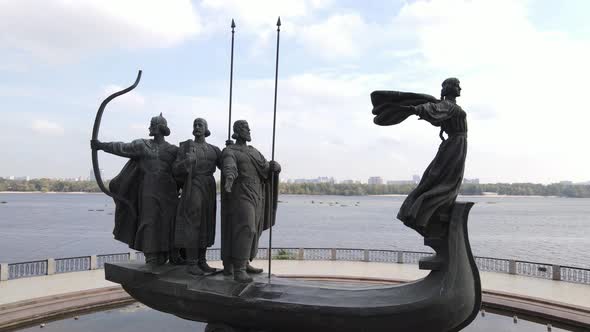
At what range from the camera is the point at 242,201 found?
6.29 metres

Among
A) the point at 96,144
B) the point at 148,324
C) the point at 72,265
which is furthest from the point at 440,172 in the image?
the point at 72,265

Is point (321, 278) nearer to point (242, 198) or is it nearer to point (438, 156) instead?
point (242, 198)

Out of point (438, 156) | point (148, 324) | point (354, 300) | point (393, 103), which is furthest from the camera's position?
point (148, 324)

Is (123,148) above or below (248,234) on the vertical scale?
above

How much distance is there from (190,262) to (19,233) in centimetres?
3878

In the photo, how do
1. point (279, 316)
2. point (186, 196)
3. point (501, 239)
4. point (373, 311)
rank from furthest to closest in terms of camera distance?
point (501, 239), point (186, 196), point (279, 316), point (373, 311)

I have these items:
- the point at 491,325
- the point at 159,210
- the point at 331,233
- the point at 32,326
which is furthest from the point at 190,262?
the point at 331,233

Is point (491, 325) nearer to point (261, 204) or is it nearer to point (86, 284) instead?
point (261, 204)

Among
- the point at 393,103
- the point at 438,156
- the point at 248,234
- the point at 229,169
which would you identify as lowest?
the point at 248,234

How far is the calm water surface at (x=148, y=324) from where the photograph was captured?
756cm

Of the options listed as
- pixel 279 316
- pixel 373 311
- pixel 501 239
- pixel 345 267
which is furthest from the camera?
pixel 501 239

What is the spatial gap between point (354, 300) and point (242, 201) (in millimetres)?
2015

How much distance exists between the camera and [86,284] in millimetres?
11695

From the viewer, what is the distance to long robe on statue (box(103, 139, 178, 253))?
6594 mm
